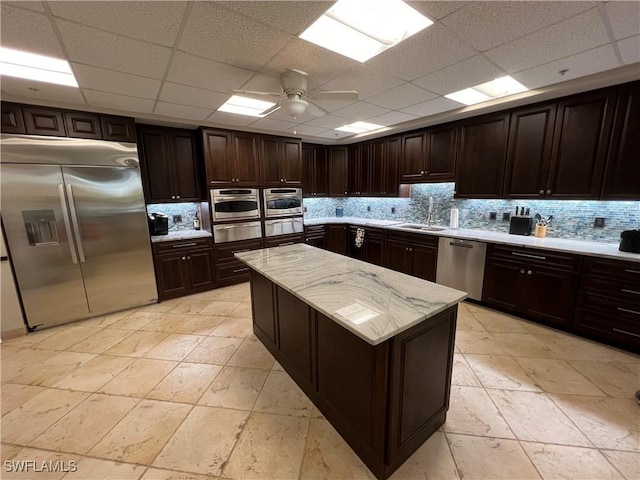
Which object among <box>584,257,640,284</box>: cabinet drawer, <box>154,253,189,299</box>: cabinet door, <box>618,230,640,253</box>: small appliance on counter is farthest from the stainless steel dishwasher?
<box>154,253,189,299</box>: cabinet door

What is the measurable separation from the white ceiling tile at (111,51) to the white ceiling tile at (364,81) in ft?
4.60

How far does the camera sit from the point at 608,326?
2480 millimetres

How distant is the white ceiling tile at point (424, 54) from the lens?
1775 millimetres

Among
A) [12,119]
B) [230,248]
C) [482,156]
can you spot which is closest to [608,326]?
[482,156]

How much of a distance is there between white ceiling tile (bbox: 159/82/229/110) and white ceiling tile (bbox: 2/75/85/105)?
807 mm

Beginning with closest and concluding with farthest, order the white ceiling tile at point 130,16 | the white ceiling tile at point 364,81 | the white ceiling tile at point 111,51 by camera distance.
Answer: the white ceiling tile at point 130,16 < the white ceiling tile at point 111,51 < the white ceiling tile at point 364,81

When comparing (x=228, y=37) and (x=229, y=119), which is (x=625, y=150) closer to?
(x=228, y=37)

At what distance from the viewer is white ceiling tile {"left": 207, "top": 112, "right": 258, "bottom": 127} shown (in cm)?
343

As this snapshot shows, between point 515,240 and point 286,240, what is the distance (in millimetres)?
3454

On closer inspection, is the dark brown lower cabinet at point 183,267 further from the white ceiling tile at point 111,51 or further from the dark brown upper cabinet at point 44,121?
the white ceiling tile at point 111,51

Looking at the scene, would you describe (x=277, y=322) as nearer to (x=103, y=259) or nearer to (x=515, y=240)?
(x=103, y=259)

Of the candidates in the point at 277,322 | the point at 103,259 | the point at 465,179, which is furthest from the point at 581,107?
the point at 103,259

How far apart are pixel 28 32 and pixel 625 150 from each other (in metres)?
4.83

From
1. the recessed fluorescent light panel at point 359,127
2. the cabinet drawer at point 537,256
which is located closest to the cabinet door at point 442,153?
the recessed fluorescent light panel at point 359,127
